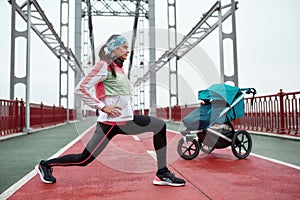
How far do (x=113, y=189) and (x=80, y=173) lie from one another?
984 mm

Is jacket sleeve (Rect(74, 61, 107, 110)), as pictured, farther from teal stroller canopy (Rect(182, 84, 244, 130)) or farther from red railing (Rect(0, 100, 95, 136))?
red railing (Rect(0, 100, 95, 136))

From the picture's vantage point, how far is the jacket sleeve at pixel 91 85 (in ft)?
9.09

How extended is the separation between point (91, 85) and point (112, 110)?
0.31m

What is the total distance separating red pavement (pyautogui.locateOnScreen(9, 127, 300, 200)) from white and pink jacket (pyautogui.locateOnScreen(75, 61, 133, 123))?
0.75m

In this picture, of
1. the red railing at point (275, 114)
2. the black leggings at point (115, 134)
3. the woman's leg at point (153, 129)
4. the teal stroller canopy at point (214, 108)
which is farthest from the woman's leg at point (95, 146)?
the red railing at point (275, 114)

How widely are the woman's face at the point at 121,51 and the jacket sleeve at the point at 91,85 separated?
183 millimetres

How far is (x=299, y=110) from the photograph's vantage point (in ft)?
24.8

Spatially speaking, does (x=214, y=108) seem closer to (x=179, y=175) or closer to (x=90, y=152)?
(x=179, y=175)

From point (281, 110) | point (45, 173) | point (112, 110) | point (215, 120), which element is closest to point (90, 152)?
point (112, 110)

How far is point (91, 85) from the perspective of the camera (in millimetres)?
2791

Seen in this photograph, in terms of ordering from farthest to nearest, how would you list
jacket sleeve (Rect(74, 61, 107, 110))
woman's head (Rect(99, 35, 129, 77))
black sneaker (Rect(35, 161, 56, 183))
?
black sneaker (Rect(35, 161, 56, 183)), woman's head (Rect(99, 35, 129, 77)), jacket sleeve (Rect(74, 61, 107, 110))

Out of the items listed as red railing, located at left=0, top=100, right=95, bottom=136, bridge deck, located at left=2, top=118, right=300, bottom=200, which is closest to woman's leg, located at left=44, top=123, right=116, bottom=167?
bridge deck, located at left=2, top=118, right=300, bottom=200

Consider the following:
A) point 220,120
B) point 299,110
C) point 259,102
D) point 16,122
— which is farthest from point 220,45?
point 16,122

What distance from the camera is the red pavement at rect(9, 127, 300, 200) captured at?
9.13 ft
